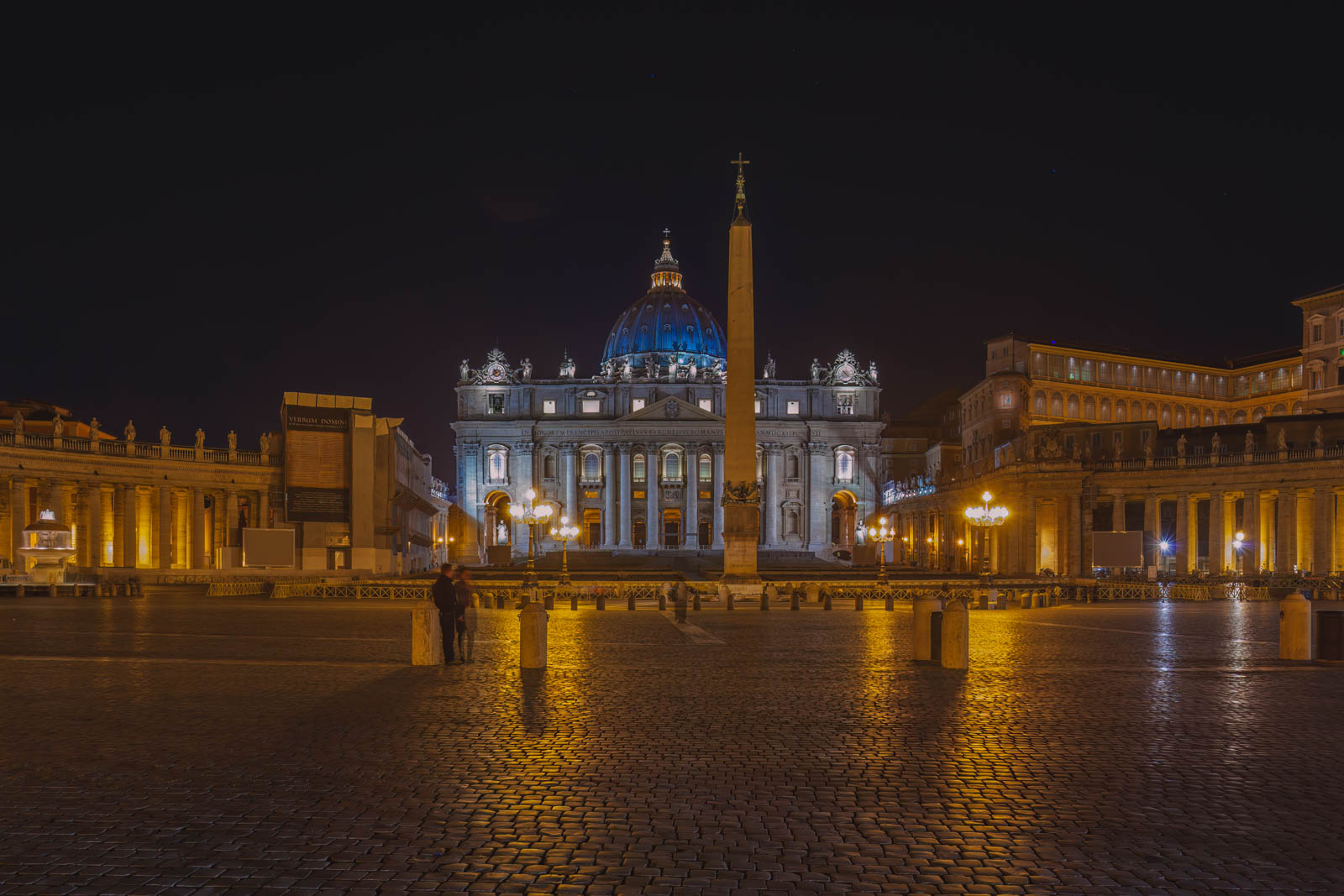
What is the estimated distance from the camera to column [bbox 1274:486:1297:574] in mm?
54719

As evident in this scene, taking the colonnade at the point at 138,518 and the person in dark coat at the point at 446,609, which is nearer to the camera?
the person in dark coat at the point at 446,609

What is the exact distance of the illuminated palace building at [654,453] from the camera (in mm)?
111625

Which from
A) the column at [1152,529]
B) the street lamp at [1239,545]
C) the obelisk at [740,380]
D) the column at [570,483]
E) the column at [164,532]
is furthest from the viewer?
the column at [570,483]

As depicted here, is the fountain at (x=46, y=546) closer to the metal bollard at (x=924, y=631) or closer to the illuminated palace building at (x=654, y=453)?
the metal bollard at (x=924, y=631)

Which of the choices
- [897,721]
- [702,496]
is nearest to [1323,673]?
[897,721]

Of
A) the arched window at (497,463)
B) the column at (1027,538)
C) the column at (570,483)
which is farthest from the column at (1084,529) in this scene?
the arched window at (497,463)

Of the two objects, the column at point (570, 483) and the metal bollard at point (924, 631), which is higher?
the column at point (570, 483)

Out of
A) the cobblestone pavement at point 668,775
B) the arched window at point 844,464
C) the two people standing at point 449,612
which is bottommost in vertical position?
the cobblestone pavement at point 668,775

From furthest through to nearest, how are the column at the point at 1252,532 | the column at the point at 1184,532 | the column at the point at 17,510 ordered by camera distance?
1. the column at the point at 1184,532
2. the column at the point at 1252,532
3. the column at the point at 17,510

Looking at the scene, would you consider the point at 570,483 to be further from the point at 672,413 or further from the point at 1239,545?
the point at 1239,545

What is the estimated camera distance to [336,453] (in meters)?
61.1

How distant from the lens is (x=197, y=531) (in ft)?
201

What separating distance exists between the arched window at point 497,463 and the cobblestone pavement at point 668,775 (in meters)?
96.7

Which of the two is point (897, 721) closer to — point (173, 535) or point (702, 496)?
point (173, 535)
